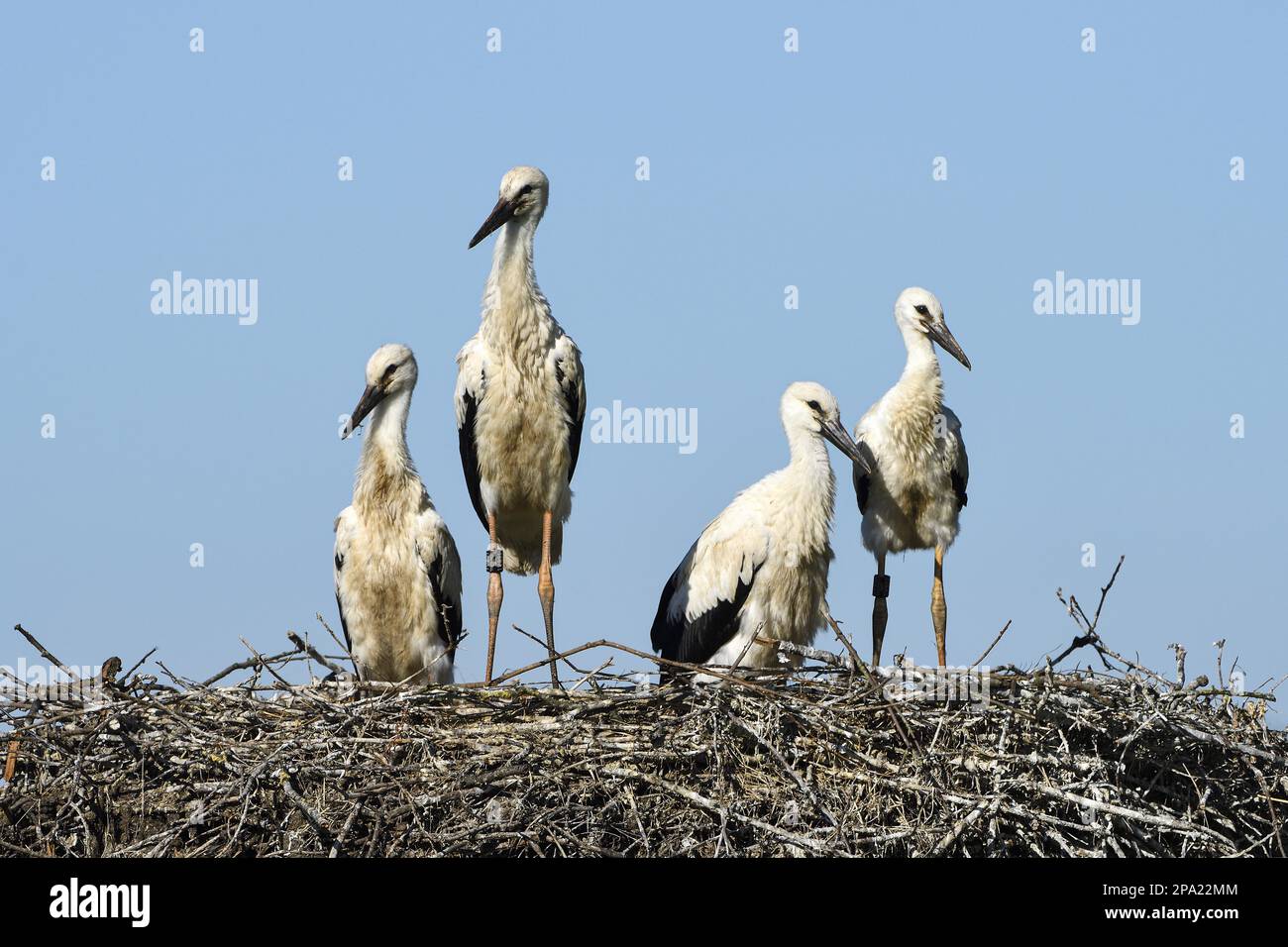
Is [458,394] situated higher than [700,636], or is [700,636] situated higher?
[458,394]

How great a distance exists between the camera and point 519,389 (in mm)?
8031

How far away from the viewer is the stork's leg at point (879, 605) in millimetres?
8578

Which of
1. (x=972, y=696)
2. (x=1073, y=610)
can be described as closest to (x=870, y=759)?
(x=972, y=696)

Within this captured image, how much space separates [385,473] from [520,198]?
1338mm

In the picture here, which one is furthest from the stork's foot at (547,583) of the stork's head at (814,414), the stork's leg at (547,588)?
the stork's head at (814,414)

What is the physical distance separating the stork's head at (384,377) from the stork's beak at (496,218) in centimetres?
56

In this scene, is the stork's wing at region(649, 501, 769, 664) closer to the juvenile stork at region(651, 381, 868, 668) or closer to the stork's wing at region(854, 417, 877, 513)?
the juvenile stork at region(651, 381, 868, 668)

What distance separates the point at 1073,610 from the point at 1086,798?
736mm

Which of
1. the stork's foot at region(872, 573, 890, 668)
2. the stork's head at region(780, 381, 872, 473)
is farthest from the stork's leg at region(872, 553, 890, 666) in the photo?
the stork's head at region(780, 381, 872, 473)

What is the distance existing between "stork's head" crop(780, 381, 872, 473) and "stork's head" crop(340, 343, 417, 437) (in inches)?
61.3

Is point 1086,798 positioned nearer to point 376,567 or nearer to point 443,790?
point 443,790

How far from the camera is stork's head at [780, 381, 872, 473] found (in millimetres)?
7855

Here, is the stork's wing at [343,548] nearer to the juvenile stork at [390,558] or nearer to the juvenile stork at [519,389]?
the juvenile stork at [390,558]

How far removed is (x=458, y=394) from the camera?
816 cm
